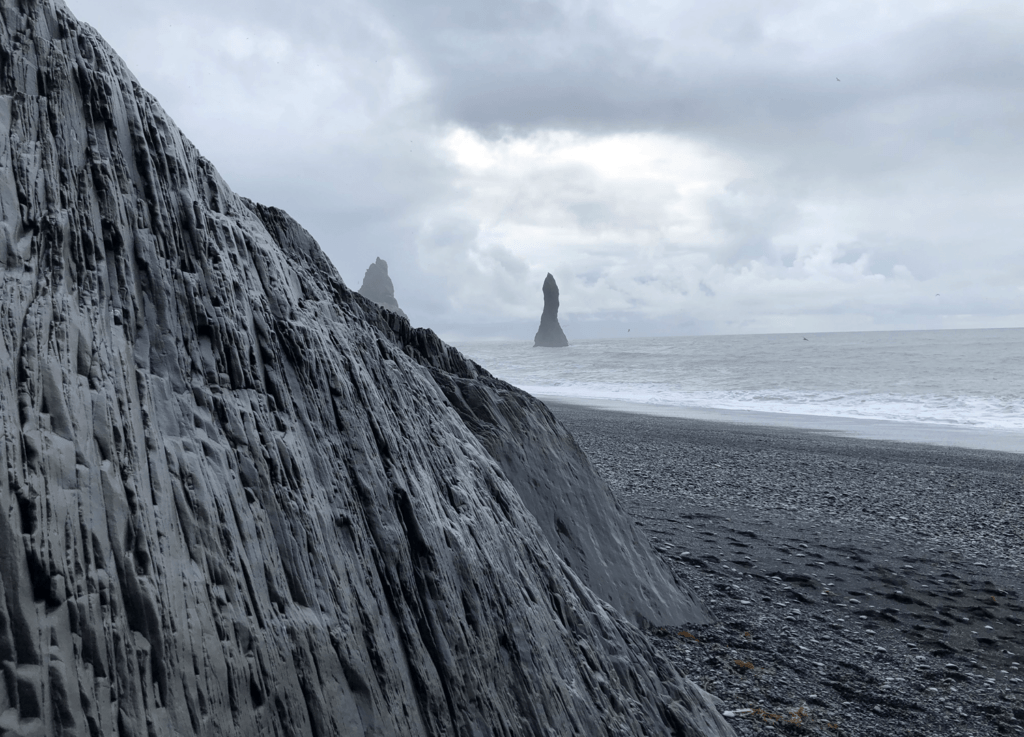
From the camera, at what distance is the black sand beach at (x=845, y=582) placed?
17.2 ft

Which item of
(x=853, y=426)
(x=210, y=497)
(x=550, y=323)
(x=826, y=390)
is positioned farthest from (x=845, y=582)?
(x=550, y=323)

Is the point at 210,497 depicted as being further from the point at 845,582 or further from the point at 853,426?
the point at 853,426

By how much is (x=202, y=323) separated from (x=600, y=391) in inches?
1538

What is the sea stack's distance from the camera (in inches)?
5709

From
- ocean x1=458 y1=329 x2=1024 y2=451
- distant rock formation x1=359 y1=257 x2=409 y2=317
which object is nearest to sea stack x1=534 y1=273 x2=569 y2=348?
distant rock formation x1=359 y1=257 x2=409 y2=317

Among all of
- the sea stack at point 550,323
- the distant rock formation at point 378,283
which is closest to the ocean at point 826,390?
the distant rock formation at point 378,283

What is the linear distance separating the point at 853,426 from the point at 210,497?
27127mm

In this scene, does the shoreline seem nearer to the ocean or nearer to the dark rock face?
the ocean

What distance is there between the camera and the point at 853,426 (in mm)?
25312

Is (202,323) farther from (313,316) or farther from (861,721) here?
(861,721)

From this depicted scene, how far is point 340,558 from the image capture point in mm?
2834

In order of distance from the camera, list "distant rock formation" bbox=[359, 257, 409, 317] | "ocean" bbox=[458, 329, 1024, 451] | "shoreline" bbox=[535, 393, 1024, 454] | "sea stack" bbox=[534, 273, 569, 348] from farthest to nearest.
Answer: "sea stack" bbox=[534, 273, 569, 348]
"distant rock formation" bbox=[359, 257, 409, 317]
"ocean" bbox=[458, 329, 1024, 451]
"shoreline" bbox=[535, 393, 1024, 454]

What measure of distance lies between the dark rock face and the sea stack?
139986 mm

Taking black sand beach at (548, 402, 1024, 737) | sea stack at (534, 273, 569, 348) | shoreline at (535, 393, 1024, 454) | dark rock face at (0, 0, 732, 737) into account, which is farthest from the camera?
sea stack at (534, 273, 569, 348)
